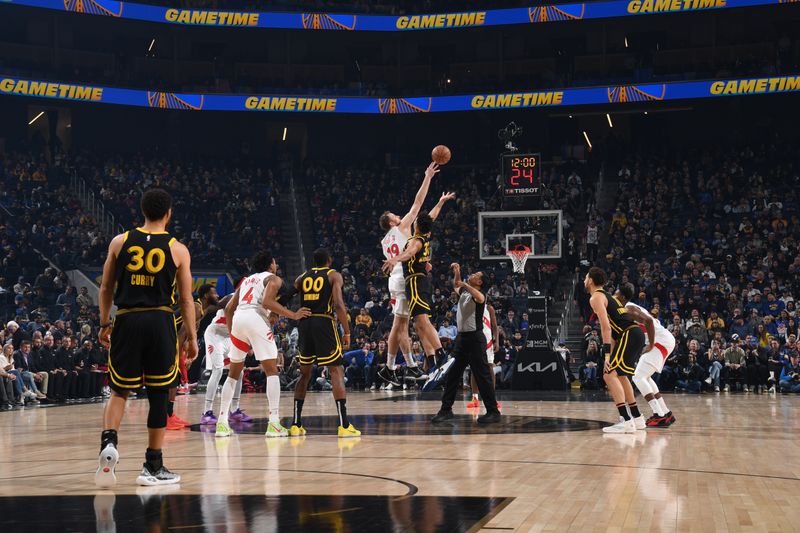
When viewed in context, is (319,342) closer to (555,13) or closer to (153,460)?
(153,460)

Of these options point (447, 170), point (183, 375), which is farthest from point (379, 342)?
point (447, 170)

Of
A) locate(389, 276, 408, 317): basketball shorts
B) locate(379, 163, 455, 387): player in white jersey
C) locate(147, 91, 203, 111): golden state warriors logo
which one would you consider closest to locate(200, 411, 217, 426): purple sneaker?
locate(379, 163, 455, 387): player in white jersey

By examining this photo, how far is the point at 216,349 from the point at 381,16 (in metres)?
24.6

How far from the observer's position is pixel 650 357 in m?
13.0

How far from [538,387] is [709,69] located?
18.4 metres

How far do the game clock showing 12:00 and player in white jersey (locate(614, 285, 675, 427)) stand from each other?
9.25 metres

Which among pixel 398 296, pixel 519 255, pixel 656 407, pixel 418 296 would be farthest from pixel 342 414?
pixel 519 255

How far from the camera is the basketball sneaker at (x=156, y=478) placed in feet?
24.1

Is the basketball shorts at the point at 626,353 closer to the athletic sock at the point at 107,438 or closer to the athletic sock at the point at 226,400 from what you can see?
the athletic sock at the point at 226,400

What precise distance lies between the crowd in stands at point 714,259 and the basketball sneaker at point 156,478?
44.8ft

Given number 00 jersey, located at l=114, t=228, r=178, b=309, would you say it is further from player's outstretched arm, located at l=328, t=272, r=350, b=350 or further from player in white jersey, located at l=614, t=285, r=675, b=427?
player in white jersey, located at l=614, t=285, r=675, b=427

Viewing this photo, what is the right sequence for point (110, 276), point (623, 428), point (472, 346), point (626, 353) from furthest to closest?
point (472, 346) → point (626, 353) → point (623, 428) → point (110, 276)

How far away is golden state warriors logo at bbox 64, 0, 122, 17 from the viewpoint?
33875 millimetres

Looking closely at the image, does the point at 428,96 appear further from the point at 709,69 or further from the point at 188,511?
the point at 188,511
